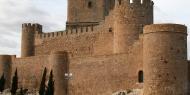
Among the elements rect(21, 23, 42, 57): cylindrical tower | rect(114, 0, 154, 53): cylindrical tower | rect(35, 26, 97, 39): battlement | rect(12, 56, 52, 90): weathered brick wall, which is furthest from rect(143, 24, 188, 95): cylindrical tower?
rect(21, 23, 42, 57): cylindrical tower

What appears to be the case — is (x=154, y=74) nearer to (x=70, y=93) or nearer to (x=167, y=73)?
(x=167, y=73)

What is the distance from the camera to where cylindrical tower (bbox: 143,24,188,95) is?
36125mm

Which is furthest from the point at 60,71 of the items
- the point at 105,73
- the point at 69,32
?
the point at 69,32

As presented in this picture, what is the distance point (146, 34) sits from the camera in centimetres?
3738

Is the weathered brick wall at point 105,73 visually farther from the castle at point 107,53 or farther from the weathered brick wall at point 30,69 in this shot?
Answer: the weathered brick wall at point 30,69

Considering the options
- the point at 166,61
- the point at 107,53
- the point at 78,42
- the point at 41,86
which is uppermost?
the point at 78,42

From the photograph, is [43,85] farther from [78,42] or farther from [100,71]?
[100,71]

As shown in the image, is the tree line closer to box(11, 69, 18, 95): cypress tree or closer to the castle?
box(11, 69, 18, 95): cypress tree

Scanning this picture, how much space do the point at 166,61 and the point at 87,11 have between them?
61.4 feet

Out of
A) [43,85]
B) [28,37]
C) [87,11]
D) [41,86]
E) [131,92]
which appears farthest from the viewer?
[28,37]

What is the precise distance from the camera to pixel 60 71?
1791 inches

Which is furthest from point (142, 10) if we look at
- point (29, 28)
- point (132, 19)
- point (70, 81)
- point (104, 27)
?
point (29, 28)

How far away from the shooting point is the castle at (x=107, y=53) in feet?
120

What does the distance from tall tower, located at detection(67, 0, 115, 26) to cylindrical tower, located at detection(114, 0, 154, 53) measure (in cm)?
957
